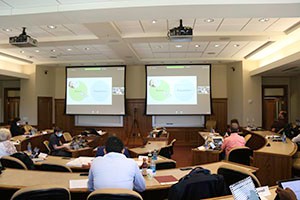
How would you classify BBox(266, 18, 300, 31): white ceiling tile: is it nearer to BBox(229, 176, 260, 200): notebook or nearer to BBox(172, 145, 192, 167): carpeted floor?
BBox(172, 145, 192, 167): carpeted floor

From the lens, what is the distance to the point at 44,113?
459 inches

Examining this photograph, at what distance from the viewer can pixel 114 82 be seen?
11172mm

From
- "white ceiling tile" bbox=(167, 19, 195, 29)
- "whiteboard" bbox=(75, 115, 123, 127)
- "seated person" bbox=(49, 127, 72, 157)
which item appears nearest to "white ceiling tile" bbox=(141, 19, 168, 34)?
"white ceiling tile" bbox=(167, 19, 195, 29)

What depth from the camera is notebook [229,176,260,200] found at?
1.88m

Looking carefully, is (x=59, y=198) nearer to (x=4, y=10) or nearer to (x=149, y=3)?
(x=149, y=3)

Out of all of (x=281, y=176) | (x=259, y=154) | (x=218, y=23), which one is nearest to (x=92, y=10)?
(x=218, y=23)

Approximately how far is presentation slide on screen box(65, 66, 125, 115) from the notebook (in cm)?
937

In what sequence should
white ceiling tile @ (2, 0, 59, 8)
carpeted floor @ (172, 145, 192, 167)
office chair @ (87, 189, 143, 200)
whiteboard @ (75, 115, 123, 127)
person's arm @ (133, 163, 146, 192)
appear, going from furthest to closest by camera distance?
whiteboard @ (75, 115, 123, 127)
carpeted floor @ (172, 145, 192, 167)
white ceiling tile @ (2, 0, 59, 8)
person's arm @ (133, 163, 146, 192)
office chair @ (87, 189, 143, 200)

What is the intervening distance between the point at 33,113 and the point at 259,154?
9552 millimetres

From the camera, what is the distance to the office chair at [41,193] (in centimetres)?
233

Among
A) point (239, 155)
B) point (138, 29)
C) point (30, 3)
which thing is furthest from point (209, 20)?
point (30, 3)

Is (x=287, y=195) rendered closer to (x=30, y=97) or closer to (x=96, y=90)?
(x=96, y=90)

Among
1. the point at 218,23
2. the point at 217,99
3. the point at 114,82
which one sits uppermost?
the point at 218,23

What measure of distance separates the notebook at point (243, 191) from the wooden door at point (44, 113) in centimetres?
1090
